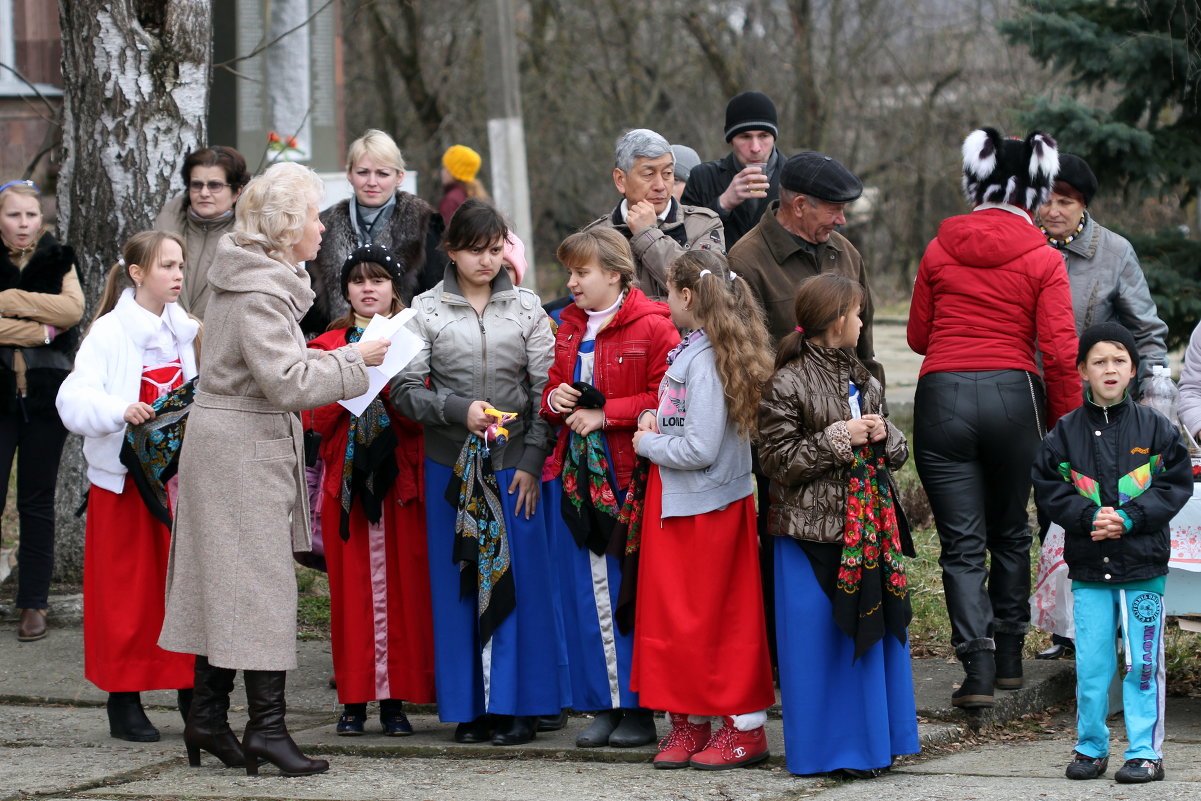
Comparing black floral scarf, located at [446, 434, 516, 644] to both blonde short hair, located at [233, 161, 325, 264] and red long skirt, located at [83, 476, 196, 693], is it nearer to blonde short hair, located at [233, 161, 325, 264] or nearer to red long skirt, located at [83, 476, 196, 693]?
blonde short hair, located at [233, 161, 325, 264]

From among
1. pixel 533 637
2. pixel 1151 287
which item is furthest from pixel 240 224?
→ pixel 1151 287

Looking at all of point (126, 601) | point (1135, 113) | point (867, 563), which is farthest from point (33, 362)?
point (1135, 113)

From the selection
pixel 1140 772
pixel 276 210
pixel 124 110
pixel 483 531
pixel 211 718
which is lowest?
pixel 1140 772

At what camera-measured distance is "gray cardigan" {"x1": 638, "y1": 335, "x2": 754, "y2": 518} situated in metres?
4.68

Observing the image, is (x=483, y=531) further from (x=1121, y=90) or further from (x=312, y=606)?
(x=1121, y=90)

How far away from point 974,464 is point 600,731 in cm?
159

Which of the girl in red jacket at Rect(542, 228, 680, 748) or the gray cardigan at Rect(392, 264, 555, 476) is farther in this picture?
the gray cardigan at Rect(392, 264, 555, 476)

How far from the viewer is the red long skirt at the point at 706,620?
4734 mm

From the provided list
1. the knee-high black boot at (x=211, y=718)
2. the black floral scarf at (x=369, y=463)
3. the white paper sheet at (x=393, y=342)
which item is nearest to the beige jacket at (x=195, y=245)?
the black floral scarf at (x=369, y=463)

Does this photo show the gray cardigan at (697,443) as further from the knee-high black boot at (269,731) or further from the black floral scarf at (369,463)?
the knee-high black boot at (269,731)

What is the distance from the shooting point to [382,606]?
5.27 metres

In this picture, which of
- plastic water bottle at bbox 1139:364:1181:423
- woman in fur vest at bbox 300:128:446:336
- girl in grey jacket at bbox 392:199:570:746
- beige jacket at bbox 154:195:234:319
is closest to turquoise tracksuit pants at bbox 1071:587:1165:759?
plastic water bottle at bbox 1139:364:1181:423

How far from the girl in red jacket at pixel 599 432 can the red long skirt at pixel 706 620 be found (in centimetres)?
28

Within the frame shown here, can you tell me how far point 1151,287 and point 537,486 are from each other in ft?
18.6
